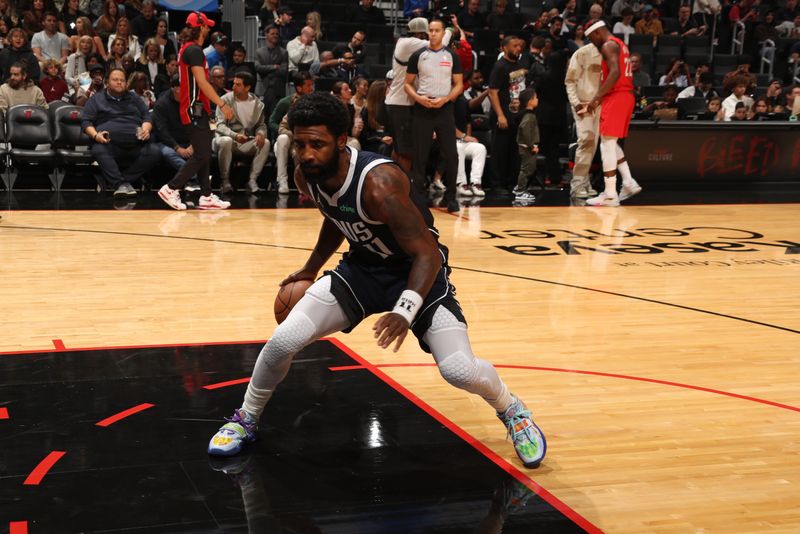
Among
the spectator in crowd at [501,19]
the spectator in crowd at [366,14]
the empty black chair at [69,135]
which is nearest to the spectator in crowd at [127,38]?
the empty black chair at [69,135]

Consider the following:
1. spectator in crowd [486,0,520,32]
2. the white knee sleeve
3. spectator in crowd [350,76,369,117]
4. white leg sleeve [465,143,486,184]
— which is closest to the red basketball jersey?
the white knee sleeve

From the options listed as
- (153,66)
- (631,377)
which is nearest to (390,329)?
(631,377)

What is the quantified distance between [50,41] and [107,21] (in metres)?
0.80

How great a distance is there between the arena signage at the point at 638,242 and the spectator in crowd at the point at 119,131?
3964 mm

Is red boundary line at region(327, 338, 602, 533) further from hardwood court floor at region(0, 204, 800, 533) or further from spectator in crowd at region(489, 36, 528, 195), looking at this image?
spectator in crowd at region(489, 36, 528, 195)

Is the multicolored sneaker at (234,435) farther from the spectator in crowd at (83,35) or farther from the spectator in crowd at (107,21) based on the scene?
the spectator in crowd at (107,21)

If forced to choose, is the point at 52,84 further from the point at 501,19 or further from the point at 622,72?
the point at 501,19

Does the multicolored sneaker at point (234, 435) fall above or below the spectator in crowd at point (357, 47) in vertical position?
below

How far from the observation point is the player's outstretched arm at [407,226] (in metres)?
3.37

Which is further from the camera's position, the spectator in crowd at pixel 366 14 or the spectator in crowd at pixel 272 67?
the spectator in crowd at pixel 366 14

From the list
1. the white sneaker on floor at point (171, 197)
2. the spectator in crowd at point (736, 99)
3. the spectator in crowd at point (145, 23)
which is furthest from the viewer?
the spectator in crowd at point (736, 99)

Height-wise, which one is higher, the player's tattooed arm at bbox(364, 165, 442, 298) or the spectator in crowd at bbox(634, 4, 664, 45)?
the spectator in crowd at bbox(634, 4, 664, 45)

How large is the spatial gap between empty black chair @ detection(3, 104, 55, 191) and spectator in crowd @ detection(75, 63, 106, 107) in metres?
0.65

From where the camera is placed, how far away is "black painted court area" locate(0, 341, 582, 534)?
3.20m
